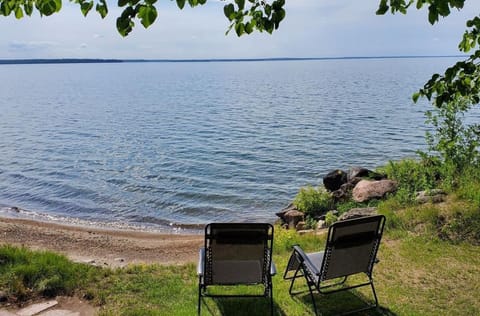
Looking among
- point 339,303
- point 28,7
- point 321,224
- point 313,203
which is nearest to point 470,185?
point 321,224

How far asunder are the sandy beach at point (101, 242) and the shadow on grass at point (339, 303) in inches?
163

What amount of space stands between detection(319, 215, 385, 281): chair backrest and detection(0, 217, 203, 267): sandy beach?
4.70 m

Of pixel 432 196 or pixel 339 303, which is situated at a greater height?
pixel 432 196

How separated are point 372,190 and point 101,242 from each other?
7292 mm

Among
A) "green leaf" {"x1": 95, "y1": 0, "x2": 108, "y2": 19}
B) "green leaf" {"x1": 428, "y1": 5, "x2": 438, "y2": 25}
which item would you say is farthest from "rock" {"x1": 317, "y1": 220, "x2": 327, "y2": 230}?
"green leaf" {"x1": 95, "y1": 0, "x2": 108, "y2": 19}

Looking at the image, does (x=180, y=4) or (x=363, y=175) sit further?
(x=363, y=175)

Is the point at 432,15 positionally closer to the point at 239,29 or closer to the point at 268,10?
the point at 268,10

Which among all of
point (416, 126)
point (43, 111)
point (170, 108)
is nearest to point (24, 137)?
point (43, 111)

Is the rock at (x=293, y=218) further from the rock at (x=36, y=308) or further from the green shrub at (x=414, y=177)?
the rock at (x=36, y=308)

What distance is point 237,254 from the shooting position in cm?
503

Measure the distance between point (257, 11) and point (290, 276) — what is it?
4.24m

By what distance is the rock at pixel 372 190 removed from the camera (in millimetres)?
11625

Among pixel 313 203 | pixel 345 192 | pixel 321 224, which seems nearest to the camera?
pixel 321 224

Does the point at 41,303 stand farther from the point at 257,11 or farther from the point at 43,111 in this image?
the point at 43,111
